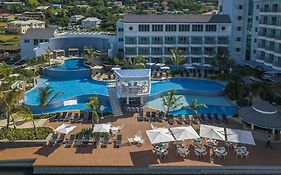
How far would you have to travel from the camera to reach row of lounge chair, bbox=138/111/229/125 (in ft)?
111

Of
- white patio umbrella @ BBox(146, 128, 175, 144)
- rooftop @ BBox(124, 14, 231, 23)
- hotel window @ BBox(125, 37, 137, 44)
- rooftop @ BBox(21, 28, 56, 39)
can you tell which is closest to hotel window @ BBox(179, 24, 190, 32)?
rooftop @ BBox(124, 14, 231, 23)

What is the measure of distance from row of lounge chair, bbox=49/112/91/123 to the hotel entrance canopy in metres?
5.19

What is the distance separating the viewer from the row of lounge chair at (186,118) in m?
33.8

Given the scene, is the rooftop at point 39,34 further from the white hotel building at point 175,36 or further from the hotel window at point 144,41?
the hotel window at point 144,41

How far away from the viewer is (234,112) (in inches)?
1463

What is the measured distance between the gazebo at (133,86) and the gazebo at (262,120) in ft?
35.9

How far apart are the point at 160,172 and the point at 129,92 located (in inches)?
556

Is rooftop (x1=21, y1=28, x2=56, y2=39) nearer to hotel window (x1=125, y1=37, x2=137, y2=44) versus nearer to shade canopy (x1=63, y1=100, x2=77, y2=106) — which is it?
hotel window (x1=125, y1=37, x2=137, y2=44)

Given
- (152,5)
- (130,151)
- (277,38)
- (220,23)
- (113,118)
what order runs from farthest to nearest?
(152,5)
(220,23)
(277,38)
(113,118)
(130,151)

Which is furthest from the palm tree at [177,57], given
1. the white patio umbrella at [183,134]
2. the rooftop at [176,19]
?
the white patio umbrella at [183,134]

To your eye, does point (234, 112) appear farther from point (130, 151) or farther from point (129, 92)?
point (130, 151)

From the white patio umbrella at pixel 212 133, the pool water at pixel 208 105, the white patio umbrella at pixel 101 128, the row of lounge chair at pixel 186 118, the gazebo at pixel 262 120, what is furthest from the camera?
the pool water at pixel 208 105

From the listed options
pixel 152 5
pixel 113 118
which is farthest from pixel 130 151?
pixel 152 5

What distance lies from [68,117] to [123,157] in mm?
10768
